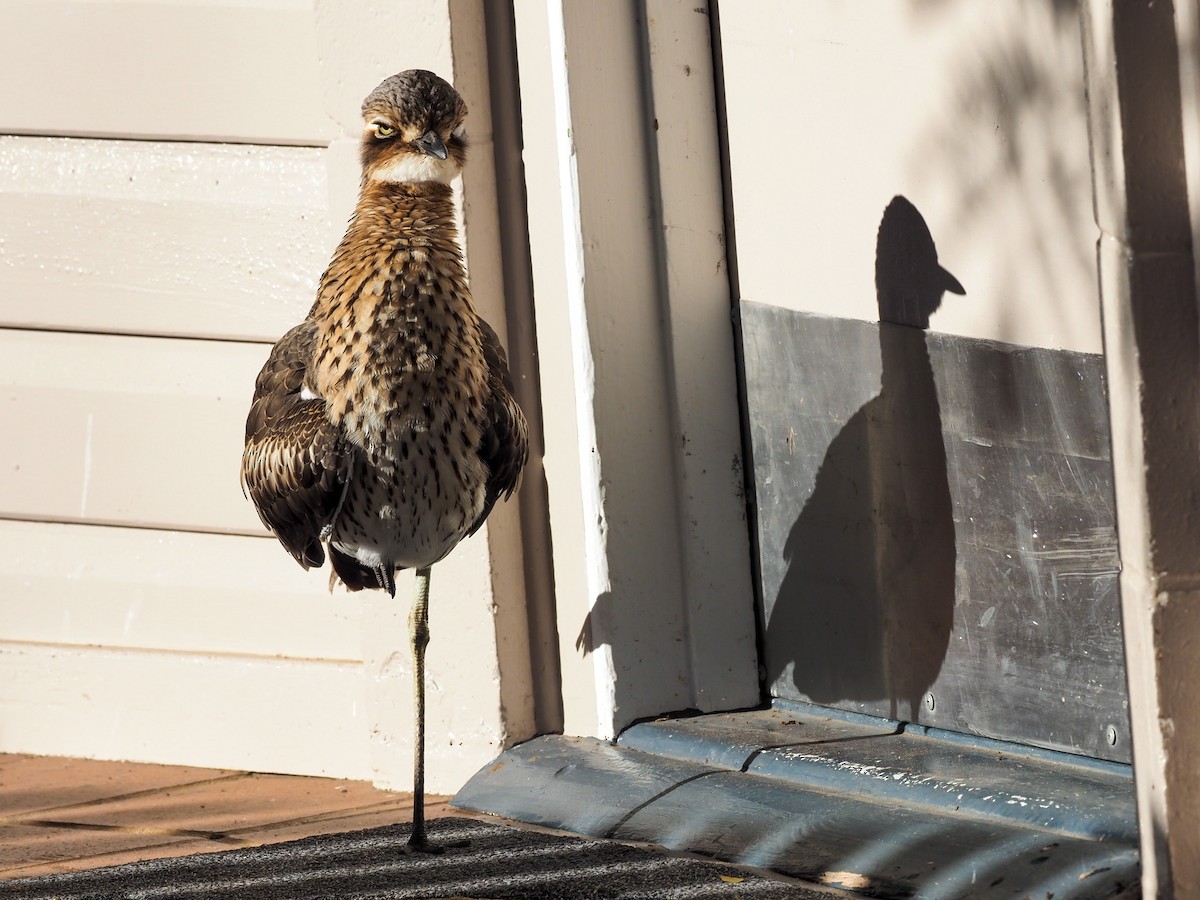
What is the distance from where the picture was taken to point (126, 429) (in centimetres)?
497

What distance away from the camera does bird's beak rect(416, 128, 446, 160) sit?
145 inches

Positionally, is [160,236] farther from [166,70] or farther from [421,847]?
[421,847]

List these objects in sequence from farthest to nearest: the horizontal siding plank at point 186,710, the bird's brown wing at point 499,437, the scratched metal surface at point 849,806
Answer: the horizontal siding plank at point 186,710 → the bird's brown wing at point 499,437 → the scratched metal surface at point 849,806

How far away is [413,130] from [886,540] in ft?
4.80

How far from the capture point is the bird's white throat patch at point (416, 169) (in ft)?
12.4

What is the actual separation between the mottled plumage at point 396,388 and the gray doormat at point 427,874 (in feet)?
0.56

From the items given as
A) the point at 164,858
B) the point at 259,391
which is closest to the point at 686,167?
the point at 259,391

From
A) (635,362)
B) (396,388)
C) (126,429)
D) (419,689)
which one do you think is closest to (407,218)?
(396,388)

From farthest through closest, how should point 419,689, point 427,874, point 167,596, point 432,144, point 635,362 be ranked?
point 167,596 < point 635,362 < point 419,689 < point 427,874 < point 432,144

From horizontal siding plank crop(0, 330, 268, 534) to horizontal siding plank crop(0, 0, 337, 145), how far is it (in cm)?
58

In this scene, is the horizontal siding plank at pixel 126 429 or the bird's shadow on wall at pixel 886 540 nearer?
the bird's shadow on wall at pixel 886 540

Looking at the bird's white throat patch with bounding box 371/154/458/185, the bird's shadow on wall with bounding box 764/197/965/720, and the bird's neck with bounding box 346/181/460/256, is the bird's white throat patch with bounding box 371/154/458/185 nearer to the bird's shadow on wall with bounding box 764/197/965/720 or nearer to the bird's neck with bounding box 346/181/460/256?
the bird's neck with bounding box 346/181/460/256

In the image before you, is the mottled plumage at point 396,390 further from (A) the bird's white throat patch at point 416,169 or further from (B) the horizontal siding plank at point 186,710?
(B) the horizontal siding plank at point 186,710

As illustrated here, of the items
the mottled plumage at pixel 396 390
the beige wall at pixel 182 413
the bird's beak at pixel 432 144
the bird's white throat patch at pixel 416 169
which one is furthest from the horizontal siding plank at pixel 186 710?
the bird's beak at pixel 432 144
